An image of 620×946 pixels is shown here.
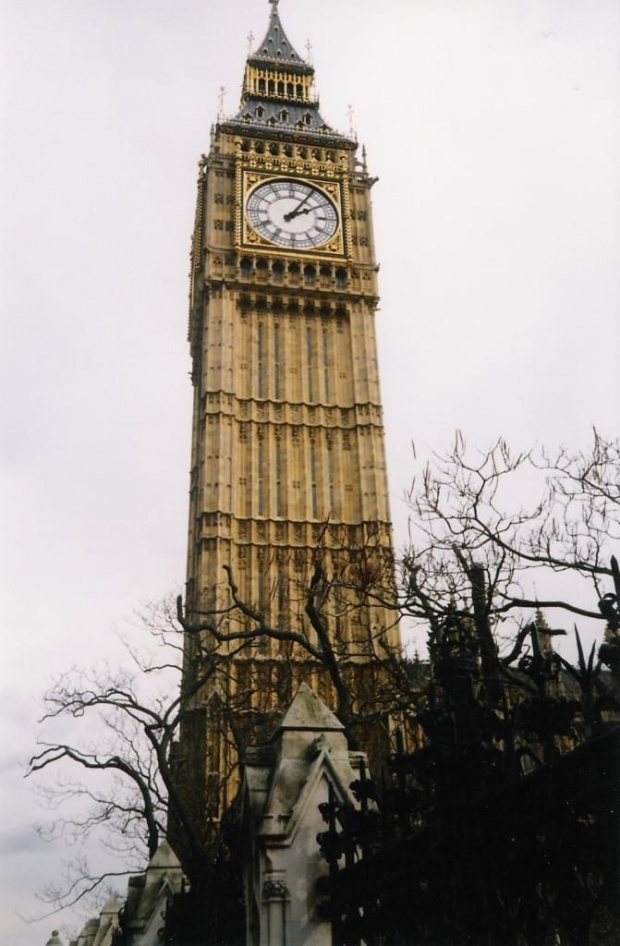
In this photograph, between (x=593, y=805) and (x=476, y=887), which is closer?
(x=593, y=805)

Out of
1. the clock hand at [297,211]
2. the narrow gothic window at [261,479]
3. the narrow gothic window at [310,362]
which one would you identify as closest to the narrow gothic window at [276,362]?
the narrow gothic window at [310,362]

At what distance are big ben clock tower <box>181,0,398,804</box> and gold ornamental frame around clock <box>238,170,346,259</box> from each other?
0.07 m

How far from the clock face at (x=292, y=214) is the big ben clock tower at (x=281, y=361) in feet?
0.22

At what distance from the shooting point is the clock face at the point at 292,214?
4309 cm

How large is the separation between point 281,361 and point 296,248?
5.83 metres

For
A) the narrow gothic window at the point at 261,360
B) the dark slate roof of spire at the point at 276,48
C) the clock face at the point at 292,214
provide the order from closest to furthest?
the narrow gothic window at the point at 261,360, the clock face at the point at 292,214, the dark slate roof of spire at the point at 276,48

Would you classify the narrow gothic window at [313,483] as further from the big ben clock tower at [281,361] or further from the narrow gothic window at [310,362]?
the narrow gothic window at [310,362]

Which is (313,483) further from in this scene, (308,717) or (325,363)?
(308,717)

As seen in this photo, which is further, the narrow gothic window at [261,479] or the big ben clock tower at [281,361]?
the narrow gothic window at [261,479]

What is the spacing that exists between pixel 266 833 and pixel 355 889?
63cm

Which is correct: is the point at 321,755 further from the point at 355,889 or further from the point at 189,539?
the point at 189,539

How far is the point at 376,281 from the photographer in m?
44.0

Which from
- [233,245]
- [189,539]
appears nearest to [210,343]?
[233,245]

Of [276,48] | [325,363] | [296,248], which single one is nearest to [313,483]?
[325,363]
